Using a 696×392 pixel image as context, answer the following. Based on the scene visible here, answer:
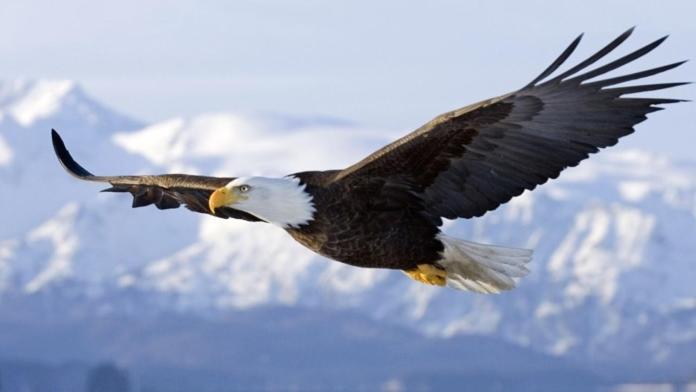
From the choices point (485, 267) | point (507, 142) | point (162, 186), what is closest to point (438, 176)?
point (507, 142)

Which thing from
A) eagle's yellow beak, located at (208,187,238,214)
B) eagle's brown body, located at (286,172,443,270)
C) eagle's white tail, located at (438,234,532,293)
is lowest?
eagle's white tail, located at (438,234,532,293)

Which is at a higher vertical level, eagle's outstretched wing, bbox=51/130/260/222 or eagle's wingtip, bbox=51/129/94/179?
eagle's wingtip, bbox=51/129/94/179

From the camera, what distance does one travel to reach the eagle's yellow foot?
10.2 metres

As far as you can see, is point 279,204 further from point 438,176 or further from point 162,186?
point 162,186

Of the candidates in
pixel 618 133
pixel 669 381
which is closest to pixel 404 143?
pixel 618 133

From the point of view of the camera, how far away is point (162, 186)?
36.1 ft

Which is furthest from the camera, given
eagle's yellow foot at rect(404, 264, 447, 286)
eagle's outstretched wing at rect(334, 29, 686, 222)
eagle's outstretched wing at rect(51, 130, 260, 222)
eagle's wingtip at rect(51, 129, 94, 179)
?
A: eagle's wingtip at rect(51, 129, 94, 179)

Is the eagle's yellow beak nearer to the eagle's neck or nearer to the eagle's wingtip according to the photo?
the eagle's neck

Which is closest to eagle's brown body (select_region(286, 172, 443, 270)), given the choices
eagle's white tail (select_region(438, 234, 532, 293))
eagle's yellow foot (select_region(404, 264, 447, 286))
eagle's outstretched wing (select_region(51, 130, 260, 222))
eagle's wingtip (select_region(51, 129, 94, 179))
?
eagle's yellow foot (select_region(404, 264, 447, 286))

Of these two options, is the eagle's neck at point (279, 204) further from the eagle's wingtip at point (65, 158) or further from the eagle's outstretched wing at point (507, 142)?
the eagle's wingtip at point (65, 158)

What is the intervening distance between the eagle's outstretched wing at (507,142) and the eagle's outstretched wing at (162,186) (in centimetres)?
102

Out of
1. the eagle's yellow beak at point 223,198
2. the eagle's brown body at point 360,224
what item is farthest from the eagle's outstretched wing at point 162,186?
the eagle's brown body at point 360,224

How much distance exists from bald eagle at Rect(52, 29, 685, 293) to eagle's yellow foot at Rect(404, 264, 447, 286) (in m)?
0.07

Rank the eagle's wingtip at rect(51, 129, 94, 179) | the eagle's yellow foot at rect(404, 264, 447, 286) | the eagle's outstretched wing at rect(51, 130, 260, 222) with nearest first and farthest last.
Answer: the eagle's yellow foot at rect(404, 264, 447, 286), the eagle's outstretched wing at rect(51, 130, 260, 222), the eagle's wingtip at rect(51, 129, 94, 179)
